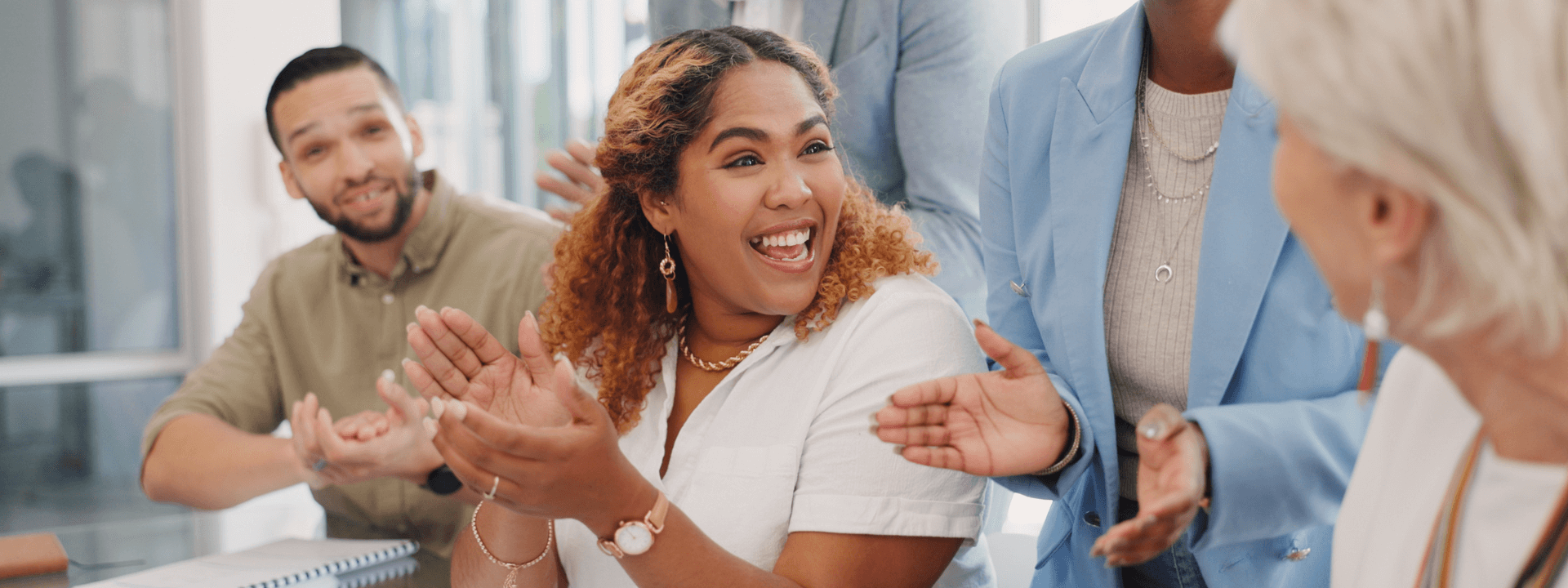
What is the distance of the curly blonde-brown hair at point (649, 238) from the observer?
1.81m

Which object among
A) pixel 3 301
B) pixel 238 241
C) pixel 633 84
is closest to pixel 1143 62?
pixel 633 84

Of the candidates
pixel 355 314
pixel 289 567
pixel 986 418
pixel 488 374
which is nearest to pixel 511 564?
pixel 488 374

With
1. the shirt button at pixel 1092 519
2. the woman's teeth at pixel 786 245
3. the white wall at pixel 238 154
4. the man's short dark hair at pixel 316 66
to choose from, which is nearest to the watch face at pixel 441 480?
the woman's teeth at pixel 786 245

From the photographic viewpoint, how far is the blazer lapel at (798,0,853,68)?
2281 mm

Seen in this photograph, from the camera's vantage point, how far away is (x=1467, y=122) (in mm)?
683

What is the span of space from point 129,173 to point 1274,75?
6117 millimetres

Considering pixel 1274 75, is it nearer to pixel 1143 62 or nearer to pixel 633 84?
pixel 1143 62

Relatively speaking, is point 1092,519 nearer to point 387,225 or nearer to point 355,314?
point 387,225

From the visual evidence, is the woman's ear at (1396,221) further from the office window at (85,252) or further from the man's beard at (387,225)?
the office window at (85,252)

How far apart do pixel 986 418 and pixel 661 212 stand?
749mm

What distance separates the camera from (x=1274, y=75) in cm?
75

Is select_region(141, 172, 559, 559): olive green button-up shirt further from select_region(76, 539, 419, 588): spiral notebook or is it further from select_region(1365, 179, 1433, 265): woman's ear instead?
select_region(1365, 179, 1433, 265): woman's ear

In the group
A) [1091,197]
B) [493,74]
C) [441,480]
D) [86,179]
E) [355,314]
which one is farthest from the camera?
[493,74]

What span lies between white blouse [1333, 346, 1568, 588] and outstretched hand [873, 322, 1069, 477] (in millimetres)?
410
